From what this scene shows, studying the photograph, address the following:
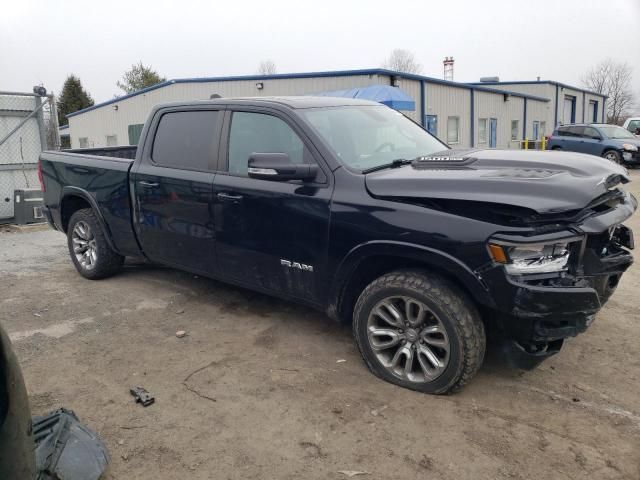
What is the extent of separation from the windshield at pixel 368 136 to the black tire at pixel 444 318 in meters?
0.88

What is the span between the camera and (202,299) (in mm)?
5230

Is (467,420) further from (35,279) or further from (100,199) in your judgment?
(35,279)

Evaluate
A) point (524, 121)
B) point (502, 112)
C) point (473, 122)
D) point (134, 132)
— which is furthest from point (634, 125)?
point (134, 132)

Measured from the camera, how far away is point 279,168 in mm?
3549

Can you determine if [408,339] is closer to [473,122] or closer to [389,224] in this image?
[389,224]

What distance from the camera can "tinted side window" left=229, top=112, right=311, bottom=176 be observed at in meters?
3.92

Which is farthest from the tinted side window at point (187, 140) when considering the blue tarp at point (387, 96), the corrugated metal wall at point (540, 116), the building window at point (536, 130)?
the building window at point (536, 130)

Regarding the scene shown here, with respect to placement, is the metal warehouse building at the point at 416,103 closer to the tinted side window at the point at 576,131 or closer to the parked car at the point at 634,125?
the tinted side window at the point at 576,131

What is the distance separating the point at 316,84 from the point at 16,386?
688 inches

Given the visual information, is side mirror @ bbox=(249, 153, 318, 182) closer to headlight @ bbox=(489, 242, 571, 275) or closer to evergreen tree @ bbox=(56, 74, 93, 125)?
headlight @ bbox=(489, 242, 571, 275)

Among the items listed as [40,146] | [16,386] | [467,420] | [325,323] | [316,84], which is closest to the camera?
[16,386]

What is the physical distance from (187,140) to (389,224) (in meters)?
2.22

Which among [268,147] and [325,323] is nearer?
[268,147]

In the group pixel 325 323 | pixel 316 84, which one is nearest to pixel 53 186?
pixel 325 323
